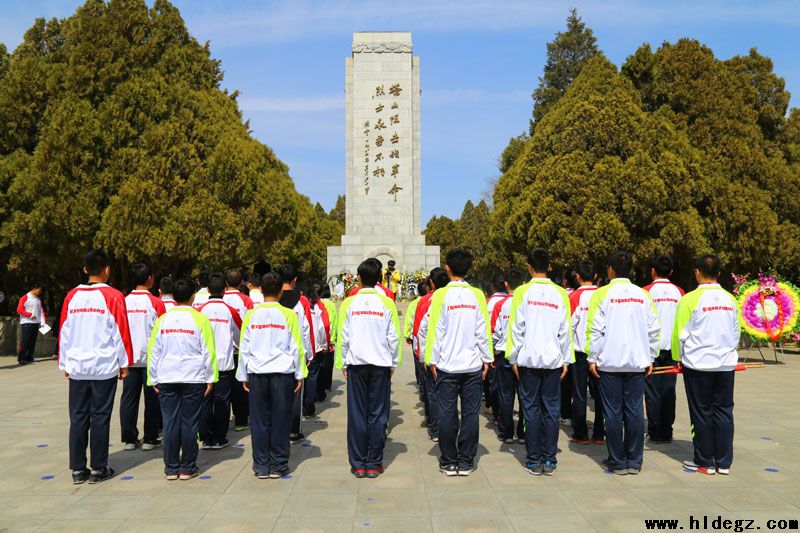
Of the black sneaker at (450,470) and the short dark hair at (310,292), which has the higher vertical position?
the short dark hair at (310,292)

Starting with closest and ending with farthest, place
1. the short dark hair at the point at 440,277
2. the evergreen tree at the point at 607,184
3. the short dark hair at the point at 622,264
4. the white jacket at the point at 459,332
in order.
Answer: the white jacket at the point at 459,332
the short dark hair at the point at 622,264
the short dark hair at the point at 440,277
the evergreen tree at the point at 607,184

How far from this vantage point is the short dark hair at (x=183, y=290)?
18.5ft

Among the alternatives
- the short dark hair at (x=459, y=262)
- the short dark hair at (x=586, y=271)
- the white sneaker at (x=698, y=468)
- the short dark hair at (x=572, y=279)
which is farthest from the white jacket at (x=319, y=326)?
the white sneaker at (x=698, y=468)

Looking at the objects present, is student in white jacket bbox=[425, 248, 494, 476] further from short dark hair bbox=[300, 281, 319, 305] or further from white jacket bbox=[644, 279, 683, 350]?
short dark hair bbox=[300, 281, 319, 305]

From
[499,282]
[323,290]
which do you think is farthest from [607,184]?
[323,290]

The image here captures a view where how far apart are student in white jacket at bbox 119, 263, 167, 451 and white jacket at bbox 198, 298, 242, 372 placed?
0.51 meters

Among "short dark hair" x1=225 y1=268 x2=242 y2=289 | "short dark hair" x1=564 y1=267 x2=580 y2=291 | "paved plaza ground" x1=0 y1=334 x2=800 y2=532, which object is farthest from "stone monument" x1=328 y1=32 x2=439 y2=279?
"paved plaza ground" x1=0 y1=334 x2=800 y2=532

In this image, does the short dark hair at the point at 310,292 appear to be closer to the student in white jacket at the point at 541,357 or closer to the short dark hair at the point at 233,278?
the short dark hair at the point at 233,278

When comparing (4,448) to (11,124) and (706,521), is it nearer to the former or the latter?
(706,521)

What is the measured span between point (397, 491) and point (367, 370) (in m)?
1.08

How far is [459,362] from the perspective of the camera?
5.47 m

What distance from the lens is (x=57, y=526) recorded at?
14.4ft

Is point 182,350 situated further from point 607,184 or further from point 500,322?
point 607,184

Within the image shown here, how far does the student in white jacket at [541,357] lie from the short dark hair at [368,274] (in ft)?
4.36
